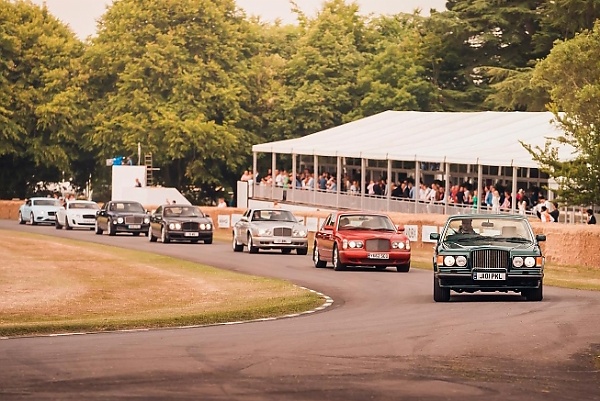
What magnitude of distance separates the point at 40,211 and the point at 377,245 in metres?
42.1

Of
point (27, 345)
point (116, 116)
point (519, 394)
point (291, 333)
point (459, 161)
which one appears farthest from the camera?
point (116, 116)

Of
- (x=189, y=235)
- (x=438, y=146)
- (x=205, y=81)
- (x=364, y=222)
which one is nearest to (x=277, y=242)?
(x=364, y=222)

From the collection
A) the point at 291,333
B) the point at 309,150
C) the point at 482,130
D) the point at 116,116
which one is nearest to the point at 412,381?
the point at 291,333

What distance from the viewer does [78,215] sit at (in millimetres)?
68375

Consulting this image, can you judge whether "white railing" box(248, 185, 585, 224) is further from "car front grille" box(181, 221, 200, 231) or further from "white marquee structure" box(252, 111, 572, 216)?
A: "car front grille" box(181, 221, 200, 231)

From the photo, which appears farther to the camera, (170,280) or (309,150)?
(309,150)

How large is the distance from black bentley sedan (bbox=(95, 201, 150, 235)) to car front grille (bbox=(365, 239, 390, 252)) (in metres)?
25.7

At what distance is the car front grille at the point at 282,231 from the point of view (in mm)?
45812

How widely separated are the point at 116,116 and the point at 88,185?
13154mm

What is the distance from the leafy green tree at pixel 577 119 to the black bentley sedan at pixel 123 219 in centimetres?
1673

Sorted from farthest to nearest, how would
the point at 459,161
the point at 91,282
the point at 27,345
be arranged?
the point at 459,161
the point at 91,282
the point at 27,345

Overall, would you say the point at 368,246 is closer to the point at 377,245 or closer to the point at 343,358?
the point at 377,245

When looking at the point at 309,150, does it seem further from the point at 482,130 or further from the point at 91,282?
the point at 91,282

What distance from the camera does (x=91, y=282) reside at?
107ft
